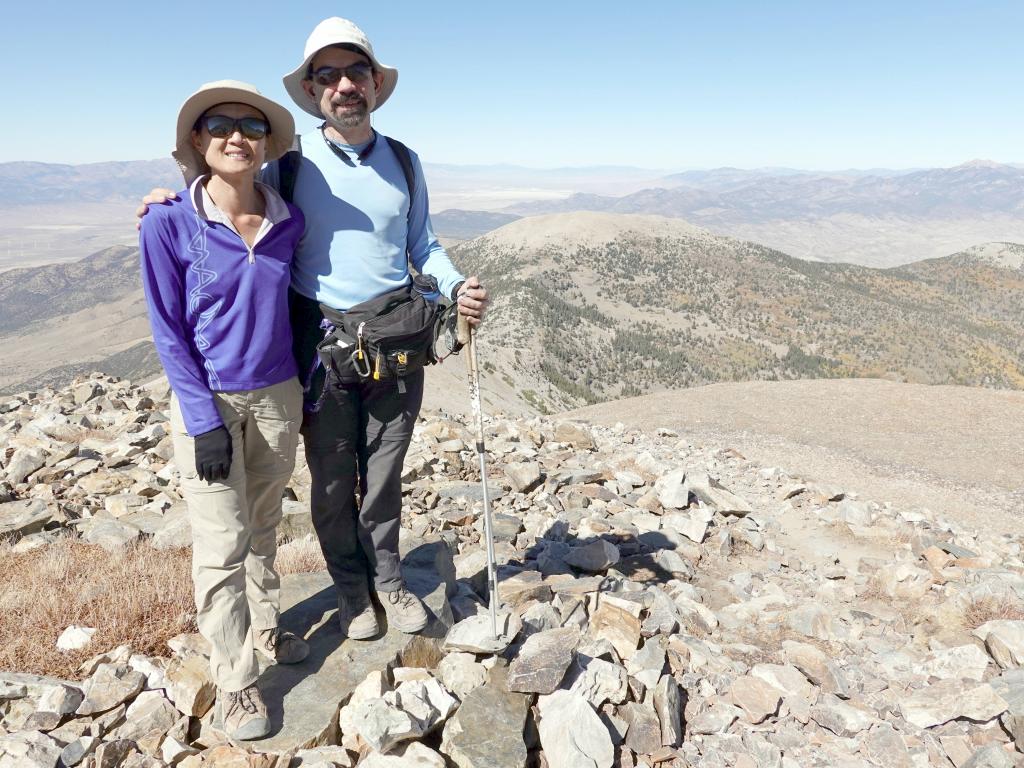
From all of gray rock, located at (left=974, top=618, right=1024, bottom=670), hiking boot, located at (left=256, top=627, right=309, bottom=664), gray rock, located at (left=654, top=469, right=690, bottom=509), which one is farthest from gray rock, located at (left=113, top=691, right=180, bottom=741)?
gray rock, located at (left=654, top=469, right=690, bottom=509)

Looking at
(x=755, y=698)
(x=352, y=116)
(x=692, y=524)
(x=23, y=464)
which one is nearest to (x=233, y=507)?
(x=352, y=116)

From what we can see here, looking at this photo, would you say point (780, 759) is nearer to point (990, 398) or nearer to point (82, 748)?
point (82, 748)

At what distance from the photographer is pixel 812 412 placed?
1688 cm

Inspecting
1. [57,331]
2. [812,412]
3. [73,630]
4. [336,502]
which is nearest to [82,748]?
[73,630]

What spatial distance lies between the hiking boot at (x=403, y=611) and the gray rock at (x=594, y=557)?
225 cm

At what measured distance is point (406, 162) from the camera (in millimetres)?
3221

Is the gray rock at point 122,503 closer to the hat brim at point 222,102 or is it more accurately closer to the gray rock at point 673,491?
the hat brim at point 222,102

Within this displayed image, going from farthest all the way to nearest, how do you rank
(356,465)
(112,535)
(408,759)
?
(112,535)
(356,465)
(408,759)

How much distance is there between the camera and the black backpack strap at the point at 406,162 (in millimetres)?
3207

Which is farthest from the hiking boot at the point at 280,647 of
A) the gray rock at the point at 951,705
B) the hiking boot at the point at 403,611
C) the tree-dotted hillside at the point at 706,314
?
the tree-dotted hillside at the point at 706,314

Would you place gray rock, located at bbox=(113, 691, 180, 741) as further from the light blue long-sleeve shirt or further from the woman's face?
the woman's face

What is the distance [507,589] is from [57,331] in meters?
201

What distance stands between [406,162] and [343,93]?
43cm

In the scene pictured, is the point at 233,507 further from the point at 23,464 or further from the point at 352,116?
the point at 23,464
